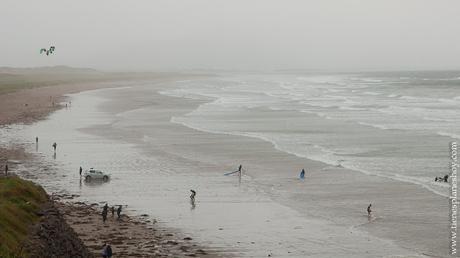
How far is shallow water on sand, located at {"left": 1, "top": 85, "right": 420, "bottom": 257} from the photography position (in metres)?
24.8

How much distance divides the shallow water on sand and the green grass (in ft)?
24.7

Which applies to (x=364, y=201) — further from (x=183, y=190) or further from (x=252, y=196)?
(x=183, y=190)

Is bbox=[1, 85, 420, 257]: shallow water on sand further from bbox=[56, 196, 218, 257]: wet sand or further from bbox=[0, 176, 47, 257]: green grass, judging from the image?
bbox=[0, 176, 47, 257]: green grass

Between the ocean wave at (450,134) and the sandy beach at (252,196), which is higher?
the ocean wave at (450,134)

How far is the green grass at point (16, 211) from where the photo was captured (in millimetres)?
15366

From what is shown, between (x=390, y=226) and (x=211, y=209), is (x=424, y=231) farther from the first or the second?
(x=211, y=209)

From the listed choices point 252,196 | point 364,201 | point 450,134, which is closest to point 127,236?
point 252,196

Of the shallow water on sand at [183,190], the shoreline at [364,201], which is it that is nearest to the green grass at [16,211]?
the shallow water on sand at [183,190]

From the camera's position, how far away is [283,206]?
30.8 meters

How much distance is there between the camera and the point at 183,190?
3419 centimetres

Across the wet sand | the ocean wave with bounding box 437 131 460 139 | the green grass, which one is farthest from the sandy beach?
the ocean wave with bounding box 437 131 460 139

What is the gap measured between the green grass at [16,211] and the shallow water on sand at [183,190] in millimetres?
7528

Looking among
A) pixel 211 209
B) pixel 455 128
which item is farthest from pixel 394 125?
pixel 211 209

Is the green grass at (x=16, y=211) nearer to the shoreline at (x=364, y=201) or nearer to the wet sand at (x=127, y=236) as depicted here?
the wet sand at (x=127, y=236)
